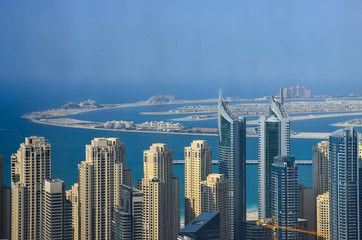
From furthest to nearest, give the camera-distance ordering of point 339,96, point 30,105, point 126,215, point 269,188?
point 339,96, point 30,105, point 269,188, point 126,215

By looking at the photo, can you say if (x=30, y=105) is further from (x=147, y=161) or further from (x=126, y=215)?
(x=126, y=215)

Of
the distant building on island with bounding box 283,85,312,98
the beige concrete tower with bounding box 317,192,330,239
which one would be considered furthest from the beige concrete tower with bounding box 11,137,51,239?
the distant building on island with bounding box 283,85,312,98

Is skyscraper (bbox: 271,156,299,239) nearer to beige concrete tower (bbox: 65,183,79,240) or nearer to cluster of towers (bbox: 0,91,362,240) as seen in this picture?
cluster of towers (bbox: 0,91,362,240)

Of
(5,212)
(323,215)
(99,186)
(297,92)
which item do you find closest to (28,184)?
(5,212)

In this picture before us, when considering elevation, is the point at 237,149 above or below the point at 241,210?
above

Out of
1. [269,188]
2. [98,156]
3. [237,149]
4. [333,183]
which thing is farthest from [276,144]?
[98,156]

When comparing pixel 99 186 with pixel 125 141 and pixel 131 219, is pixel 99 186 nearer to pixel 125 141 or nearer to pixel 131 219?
pixel 131 219
